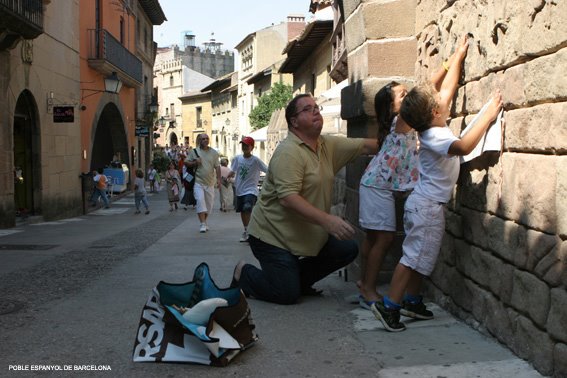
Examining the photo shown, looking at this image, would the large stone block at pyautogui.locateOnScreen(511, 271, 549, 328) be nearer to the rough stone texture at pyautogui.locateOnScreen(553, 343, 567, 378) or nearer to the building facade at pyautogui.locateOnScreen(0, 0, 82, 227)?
the rough stone texture at pyautogui.locateOnScreen(553, 343, 567, 378)

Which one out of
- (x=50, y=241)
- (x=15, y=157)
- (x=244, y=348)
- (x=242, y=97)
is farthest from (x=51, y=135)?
(x=242, y=97)

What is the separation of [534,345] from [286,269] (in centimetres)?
190

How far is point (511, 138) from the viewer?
3.42 metres

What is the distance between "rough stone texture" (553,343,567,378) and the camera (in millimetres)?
2826

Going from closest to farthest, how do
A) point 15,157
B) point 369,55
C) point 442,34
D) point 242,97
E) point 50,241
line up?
1. point 442,34
2. point 369,55
3. point 50,241
4. point 15,157
5. point 242,97

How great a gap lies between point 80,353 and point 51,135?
45.9ft

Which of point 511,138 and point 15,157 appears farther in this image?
point 15,157

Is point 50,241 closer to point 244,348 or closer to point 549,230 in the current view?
point 244,348

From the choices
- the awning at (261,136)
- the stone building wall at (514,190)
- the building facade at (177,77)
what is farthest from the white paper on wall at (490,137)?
the building facade at (177,77)

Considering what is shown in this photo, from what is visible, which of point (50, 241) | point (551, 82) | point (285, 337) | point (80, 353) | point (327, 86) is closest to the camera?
point (551, 82)

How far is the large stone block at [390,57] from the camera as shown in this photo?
5.10m

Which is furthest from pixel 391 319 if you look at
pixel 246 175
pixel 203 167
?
pixel 203 167

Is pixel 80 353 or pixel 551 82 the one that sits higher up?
pixel 551 82

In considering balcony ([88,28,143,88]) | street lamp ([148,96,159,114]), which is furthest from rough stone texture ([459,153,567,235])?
street lamp ([148,96,159,114])
